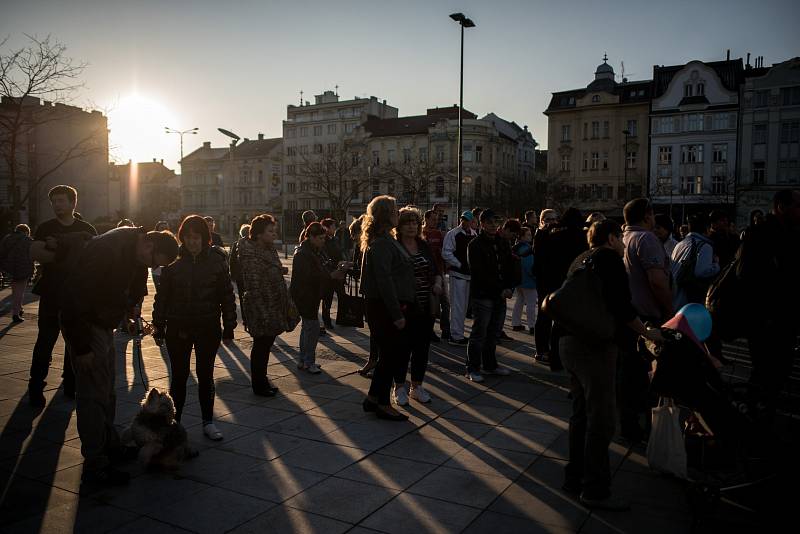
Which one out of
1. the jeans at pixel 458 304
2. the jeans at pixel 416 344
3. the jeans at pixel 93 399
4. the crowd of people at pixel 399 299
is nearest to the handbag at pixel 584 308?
the crowd of people at pixel 399 299

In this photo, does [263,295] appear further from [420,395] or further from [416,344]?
[420,395]

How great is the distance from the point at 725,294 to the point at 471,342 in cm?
284

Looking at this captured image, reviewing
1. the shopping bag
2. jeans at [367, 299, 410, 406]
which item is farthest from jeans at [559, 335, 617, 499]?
jeans at [367, 299, 410, 406]

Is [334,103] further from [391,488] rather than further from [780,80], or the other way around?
[391,488]

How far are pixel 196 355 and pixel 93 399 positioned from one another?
3.12 ft

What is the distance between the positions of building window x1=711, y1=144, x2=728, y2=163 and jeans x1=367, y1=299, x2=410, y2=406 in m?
57.7

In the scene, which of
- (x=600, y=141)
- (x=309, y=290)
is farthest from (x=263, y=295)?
(x=600, y=141)

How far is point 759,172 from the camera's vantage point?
52969 mm

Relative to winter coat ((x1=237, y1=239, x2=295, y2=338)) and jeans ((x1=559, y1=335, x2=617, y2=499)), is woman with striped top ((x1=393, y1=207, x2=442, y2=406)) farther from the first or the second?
jeans ((x1=559, y1=335, x2=617, y2=499))

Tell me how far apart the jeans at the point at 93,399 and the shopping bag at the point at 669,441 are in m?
3.88

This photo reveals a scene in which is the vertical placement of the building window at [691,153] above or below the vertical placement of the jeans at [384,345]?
above

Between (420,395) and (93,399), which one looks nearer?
(93,399)

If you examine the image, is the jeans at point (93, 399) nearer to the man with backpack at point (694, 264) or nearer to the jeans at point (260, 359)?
the jeans at point (260, 359)

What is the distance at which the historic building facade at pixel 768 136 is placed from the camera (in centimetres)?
5150
